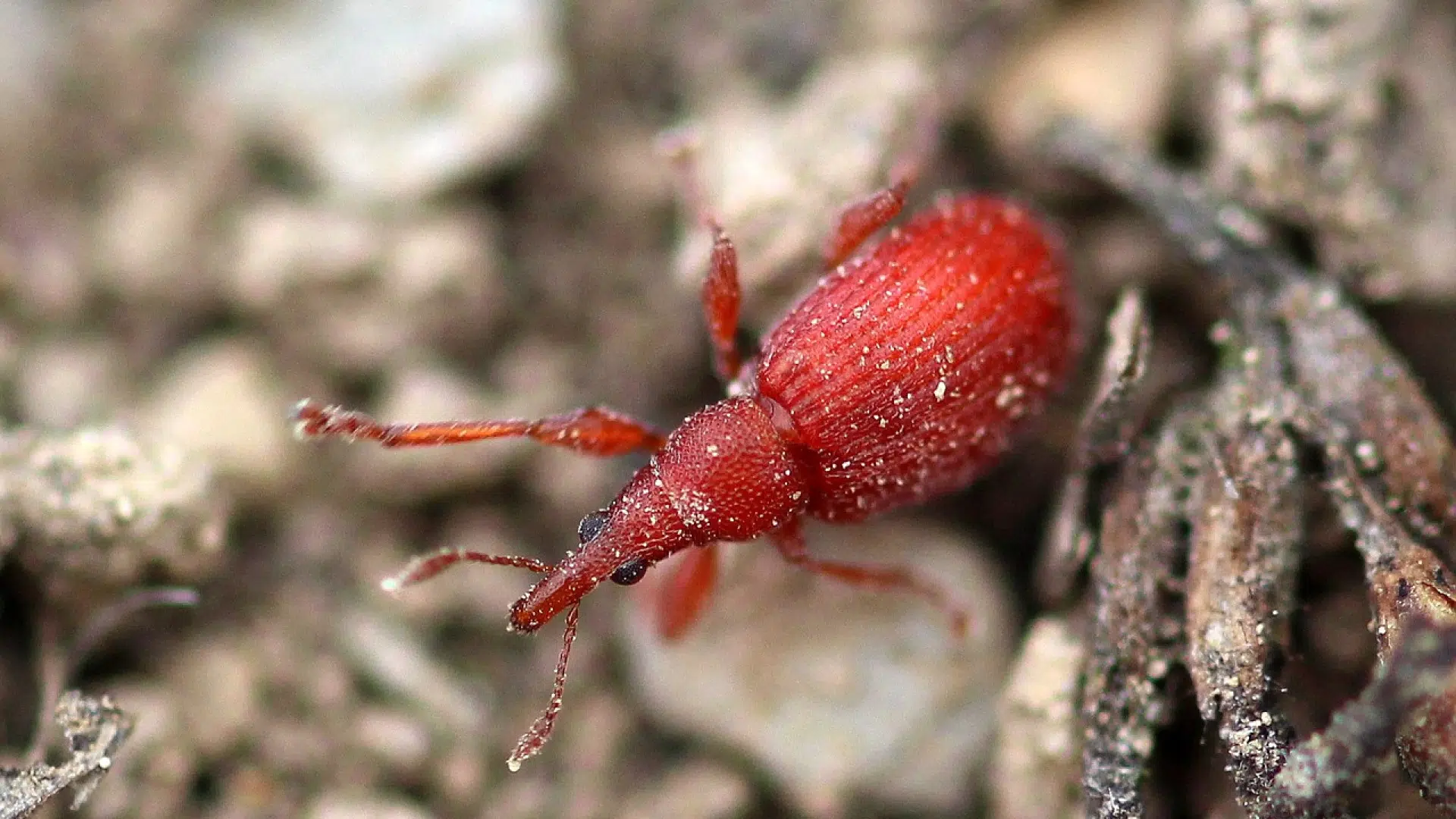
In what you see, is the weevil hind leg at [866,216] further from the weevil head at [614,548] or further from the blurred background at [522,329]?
the weevil head at [614,548]

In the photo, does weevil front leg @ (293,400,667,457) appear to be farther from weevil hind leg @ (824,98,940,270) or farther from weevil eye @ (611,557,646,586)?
weevil hind leg @ (824,98,940,270)

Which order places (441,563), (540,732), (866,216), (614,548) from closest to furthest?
(540,732), (441,563), (614,548), (866,216)

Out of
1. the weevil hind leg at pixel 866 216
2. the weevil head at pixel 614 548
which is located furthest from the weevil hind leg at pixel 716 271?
the weevil head at pixel 614 548

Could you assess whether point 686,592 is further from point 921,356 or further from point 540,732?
point 921,356

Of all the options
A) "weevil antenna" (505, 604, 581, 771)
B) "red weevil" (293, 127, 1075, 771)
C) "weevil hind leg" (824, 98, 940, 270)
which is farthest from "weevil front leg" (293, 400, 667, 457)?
Result: "weevil hind leg" (824, 98, 940, 270)

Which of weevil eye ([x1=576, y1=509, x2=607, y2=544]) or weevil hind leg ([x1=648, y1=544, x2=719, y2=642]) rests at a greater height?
weevil eye ([x1=576, y1=509, x2=607, y2=544])

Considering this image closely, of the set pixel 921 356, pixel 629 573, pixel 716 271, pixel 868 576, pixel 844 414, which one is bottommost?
pixel 868 576

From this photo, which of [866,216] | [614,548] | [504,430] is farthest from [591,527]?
[866,216]

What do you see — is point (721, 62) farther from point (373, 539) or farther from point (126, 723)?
point (126, 723)
